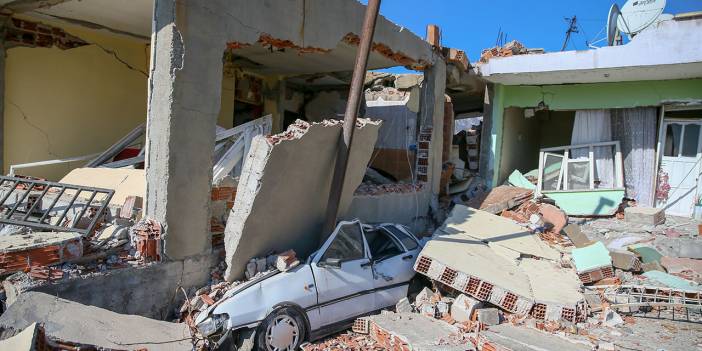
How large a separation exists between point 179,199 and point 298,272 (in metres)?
1.72

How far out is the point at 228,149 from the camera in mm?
7293

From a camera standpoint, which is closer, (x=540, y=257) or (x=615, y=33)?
(x=540, y=257)

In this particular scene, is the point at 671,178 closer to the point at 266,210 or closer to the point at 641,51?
the point at 641,51

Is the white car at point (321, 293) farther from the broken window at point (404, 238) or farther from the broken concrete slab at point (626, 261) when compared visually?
the broken concrete slab at point (626, 261)

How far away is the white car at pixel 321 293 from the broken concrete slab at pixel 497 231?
1.65 metres

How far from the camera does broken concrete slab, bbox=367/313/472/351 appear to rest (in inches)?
209

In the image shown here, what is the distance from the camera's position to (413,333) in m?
5.60

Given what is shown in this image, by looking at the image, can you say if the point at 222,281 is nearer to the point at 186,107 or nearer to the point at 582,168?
the point at 186,107

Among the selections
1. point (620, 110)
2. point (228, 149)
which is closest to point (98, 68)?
point (228, 149)

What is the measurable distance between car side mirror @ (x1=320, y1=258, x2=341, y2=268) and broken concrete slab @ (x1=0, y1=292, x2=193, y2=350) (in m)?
1.80

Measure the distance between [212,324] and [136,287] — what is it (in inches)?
43.8

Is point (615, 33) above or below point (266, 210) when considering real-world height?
above

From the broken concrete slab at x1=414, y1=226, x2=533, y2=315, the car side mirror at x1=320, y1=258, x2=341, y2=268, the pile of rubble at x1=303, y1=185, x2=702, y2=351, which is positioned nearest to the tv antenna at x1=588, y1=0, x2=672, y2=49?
the pile of rubble at x1=303, y1=185, x2=702, y2=351

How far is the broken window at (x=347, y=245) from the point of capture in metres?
6.06
